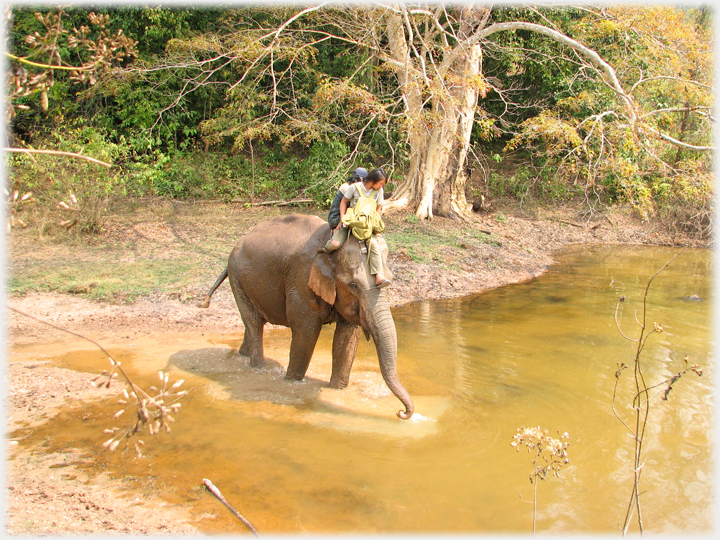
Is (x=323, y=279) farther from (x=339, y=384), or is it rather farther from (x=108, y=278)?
(x=108, y=278)

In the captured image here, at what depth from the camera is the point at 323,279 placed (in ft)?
18.9

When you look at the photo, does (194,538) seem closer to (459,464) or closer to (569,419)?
(459,464)

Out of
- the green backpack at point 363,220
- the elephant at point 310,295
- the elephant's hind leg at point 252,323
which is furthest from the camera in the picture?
the elephant's hind leg at point 252,323

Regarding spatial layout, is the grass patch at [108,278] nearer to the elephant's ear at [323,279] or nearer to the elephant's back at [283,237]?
the elephant's back at [283,237]

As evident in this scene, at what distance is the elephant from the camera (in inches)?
208

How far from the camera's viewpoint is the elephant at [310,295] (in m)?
5.27

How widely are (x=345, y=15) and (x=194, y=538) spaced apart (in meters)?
14.6

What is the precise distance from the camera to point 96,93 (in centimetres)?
1655

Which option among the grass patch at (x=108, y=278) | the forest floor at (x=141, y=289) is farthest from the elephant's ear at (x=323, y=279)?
the grass patch at (x=108, y=278)

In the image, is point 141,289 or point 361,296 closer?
point 361,296

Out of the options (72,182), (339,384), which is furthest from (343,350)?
(72,182)

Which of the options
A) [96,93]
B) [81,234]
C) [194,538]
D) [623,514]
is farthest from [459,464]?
[96,93]

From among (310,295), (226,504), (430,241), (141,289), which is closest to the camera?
(226,504)

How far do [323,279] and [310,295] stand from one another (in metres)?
0.32
